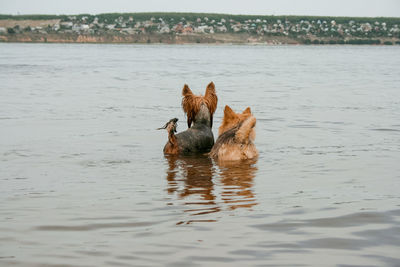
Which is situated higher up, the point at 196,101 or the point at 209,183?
the point at 196,101

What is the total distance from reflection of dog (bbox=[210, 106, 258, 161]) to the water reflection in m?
0.13

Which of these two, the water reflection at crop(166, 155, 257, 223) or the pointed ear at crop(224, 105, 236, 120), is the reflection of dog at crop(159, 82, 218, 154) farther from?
the pointed ear at crop(224, 105, 236, 120)

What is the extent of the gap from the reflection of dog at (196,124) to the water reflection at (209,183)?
20cm

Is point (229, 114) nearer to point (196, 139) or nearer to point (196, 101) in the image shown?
point (196, 101)

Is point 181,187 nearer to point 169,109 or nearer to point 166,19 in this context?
point 169,109

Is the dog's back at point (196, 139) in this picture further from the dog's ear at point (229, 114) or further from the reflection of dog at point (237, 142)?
the dog's ear at point (229, 114)

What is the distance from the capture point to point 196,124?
10.4m

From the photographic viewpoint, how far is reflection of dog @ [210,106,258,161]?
9.03m

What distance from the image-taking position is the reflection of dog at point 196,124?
32.7 ft

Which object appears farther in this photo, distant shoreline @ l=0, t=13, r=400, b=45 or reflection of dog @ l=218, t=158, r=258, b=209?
distant shoreline @ l=0, t=13, r=400, b=45

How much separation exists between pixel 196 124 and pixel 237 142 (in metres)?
1.28

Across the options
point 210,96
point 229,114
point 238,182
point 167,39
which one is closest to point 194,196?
point 238,182

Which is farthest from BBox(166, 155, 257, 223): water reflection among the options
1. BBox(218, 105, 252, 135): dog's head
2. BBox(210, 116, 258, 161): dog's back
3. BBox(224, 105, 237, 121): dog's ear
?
BBox(224, 105, 237, 121): dog's ear

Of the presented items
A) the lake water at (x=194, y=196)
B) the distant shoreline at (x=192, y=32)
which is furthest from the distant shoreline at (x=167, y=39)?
the lake water at (x=194, y=196)
